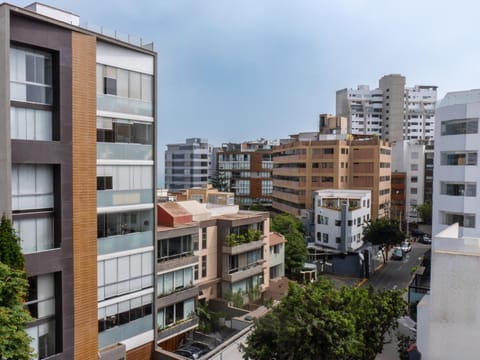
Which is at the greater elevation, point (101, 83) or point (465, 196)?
point (101, 83)

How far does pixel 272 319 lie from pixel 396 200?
193 ft

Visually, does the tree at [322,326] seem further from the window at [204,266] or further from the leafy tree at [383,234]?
the leafy tree at [383,234]

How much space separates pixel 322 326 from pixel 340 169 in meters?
43.0

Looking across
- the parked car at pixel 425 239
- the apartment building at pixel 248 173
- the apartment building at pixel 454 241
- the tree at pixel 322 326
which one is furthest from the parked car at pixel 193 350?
the apartment building at pixel 248 173

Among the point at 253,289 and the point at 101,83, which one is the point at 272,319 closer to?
the point at 101,83

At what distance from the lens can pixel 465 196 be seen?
24906 millimetres

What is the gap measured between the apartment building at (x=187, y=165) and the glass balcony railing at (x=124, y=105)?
7976 cm

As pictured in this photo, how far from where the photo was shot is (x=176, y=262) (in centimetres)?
2217

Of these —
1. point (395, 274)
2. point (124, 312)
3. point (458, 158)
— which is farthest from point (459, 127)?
point (395, 274)

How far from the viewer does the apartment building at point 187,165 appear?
10044cm

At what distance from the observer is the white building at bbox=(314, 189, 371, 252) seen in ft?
143

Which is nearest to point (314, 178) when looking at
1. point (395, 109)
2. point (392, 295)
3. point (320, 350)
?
point (392, 295)

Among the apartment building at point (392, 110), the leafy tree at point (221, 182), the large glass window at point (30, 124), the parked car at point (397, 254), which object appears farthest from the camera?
the apartment building at point (392, 110)

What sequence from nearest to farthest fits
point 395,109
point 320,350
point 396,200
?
point 320,350
point 396,200
point 395,109
